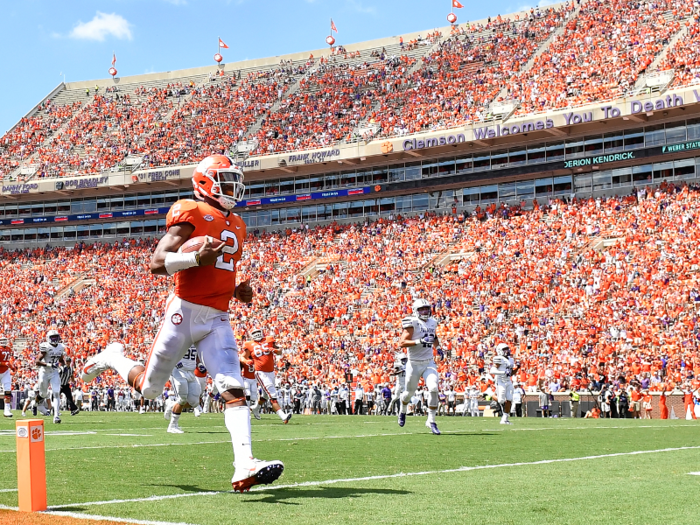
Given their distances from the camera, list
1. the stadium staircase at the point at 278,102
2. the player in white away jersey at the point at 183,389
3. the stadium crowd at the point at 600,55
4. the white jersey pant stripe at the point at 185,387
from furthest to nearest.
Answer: the stadium staircase at the point at 278,102 < the stadium crowd at the point at 600,55 < the white jersey pant stripe at the point at 185,387 < the player in white away jersey at the point at 183,389

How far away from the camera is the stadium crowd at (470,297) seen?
31.6 meters

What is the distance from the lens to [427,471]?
8469 millimetres

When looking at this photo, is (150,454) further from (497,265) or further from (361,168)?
(361,168)

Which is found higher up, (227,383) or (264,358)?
(264,358)

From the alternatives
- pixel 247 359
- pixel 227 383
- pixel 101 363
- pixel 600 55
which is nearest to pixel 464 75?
pixel 600 55

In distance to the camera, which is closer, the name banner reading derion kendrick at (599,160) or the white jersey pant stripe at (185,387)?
the white jersey pant stripe at (185,387)

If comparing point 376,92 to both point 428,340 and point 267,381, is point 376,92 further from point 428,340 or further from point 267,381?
point 428,340

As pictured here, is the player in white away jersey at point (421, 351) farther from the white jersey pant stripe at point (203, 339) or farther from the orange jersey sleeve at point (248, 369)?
the white jersey pant stripe at point (203, 339)

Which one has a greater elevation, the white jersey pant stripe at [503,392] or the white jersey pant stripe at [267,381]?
the white jersey pant stripe at [267,381]

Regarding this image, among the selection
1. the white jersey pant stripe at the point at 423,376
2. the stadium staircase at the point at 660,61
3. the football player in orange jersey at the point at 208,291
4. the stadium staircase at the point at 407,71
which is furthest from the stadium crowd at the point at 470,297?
the football player in orange jersey at the point at 208,291

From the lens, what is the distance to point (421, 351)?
15969 mm

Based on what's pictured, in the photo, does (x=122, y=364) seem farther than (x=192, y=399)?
No

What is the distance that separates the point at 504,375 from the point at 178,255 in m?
15.0

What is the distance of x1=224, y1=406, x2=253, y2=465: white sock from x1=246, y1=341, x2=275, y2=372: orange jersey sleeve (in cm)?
1372
